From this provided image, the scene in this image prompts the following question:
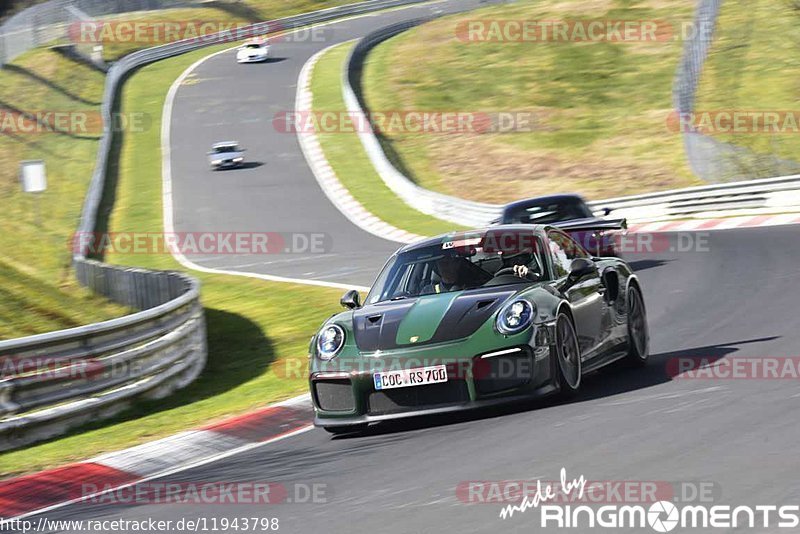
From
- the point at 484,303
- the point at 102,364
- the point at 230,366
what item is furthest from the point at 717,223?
the point at 484,303

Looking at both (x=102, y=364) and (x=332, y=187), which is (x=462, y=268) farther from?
(x=332, y=187)

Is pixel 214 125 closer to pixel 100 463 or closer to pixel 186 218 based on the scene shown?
pixel 186 218

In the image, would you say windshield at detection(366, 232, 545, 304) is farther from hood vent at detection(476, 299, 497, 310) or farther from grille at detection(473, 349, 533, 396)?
grille at detection(473, 349, 533, 396)

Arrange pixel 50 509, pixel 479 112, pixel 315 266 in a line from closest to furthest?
pixel 50 509 → pixel 315 266 → pixel 479 112

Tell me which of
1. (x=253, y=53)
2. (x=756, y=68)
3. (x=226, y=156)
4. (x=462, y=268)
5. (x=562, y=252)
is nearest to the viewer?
(x=462, y=268)

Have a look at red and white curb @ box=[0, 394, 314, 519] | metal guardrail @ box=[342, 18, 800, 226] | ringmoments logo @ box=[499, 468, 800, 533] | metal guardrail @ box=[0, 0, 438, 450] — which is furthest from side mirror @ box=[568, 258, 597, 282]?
metal guardrail @ box=[342, 18, 800, 226]

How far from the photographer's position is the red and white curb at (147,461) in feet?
26.3

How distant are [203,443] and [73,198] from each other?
27.7m

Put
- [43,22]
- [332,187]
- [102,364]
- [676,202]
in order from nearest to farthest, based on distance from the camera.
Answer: [102,364] → [676,202] → [332,187] → [43,22]

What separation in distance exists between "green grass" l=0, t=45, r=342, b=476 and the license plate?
8.41 feet

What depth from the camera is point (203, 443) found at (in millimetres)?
9297

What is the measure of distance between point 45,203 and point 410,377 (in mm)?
28016

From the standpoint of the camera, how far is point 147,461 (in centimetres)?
887

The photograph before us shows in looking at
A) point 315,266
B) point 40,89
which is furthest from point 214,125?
point 315,266
